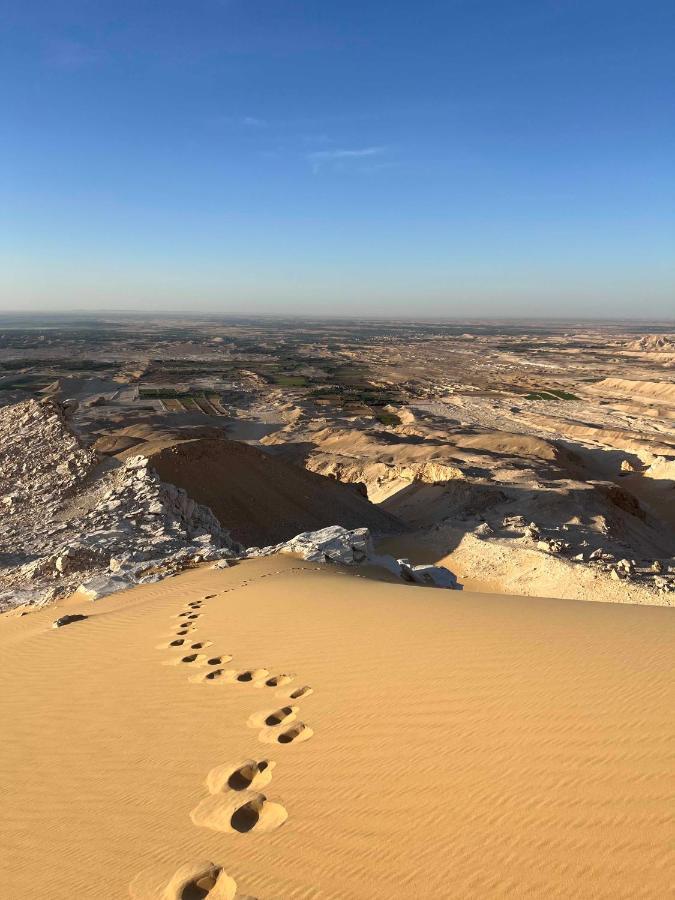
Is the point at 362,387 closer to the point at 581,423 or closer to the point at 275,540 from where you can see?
the point at 581,423

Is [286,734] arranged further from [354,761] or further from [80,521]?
[80,521]

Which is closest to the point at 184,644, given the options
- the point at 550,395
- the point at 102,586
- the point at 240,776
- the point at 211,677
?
the point at 211,677

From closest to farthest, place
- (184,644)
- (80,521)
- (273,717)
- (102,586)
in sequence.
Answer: (273,717) → (184,644) → (102,586) → (80,521)

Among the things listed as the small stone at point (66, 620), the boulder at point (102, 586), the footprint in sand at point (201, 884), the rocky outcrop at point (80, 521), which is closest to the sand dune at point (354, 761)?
the footprint in sand at point (201, 884)

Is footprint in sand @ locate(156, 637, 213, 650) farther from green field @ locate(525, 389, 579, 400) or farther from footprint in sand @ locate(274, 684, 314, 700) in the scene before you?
green field @ locate(525, 389, 579, 400)

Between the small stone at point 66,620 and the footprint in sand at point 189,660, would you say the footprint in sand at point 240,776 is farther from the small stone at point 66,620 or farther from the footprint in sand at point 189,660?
the small stone at point 66,620

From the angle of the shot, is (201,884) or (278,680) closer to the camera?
(201,884)

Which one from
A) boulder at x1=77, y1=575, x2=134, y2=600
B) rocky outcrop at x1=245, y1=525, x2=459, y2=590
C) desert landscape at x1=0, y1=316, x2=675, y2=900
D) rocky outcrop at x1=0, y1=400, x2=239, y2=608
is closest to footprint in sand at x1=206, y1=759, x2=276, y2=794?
desert landscape at x1=0, y1=316, x2=675, y2=900
